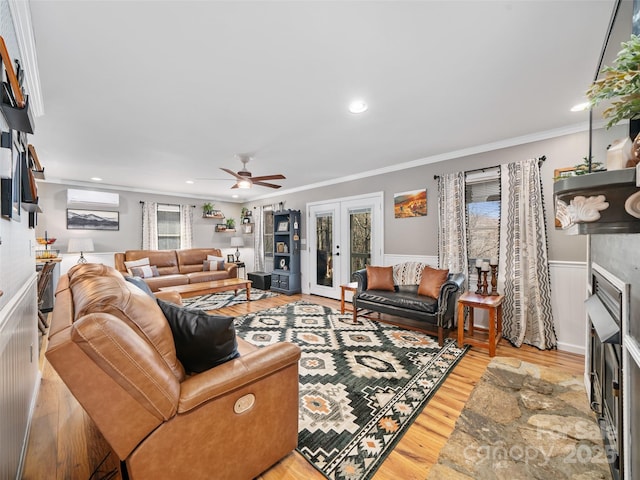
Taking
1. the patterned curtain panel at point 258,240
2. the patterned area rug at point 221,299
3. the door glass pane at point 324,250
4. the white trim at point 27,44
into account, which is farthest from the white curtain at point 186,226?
the white trim at point 27,44

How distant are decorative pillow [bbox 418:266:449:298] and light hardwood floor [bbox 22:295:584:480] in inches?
39.6

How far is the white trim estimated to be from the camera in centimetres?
132

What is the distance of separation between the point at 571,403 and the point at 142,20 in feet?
12.3

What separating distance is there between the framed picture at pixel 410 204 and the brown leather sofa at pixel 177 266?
390 cm

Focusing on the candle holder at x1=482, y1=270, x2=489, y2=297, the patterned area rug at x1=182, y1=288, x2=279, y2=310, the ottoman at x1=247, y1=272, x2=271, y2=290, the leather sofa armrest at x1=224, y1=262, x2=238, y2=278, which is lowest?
the patterned area rug at x1=182, y1=288, x2=279, y2=310

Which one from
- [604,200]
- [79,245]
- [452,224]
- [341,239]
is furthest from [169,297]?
[452,224]

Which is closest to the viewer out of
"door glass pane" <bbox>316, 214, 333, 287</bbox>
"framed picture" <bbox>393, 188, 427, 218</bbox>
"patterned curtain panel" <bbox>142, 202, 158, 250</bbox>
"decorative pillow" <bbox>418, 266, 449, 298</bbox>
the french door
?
"decorative pillow" <bbox>418, 266, 449, 298</bbox>

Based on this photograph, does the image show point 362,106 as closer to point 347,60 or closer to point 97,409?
point 347,60

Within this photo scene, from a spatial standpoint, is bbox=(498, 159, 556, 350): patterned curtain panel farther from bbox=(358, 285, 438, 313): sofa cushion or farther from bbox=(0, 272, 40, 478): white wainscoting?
bbox=(0, 272, 40, 478): white wainscoting

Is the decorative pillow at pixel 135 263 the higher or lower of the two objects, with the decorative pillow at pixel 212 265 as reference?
higher

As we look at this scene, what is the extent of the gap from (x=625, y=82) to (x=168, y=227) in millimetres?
7385

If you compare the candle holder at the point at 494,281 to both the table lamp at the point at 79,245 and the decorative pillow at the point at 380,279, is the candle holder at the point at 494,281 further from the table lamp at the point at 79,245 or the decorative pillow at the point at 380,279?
the table lamp at the point at 79,245

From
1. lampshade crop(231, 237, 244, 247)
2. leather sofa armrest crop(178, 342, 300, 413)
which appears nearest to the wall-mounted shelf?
leather sofa armrest crop(178, 342, 300, 413)

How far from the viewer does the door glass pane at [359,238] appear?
478 cm
